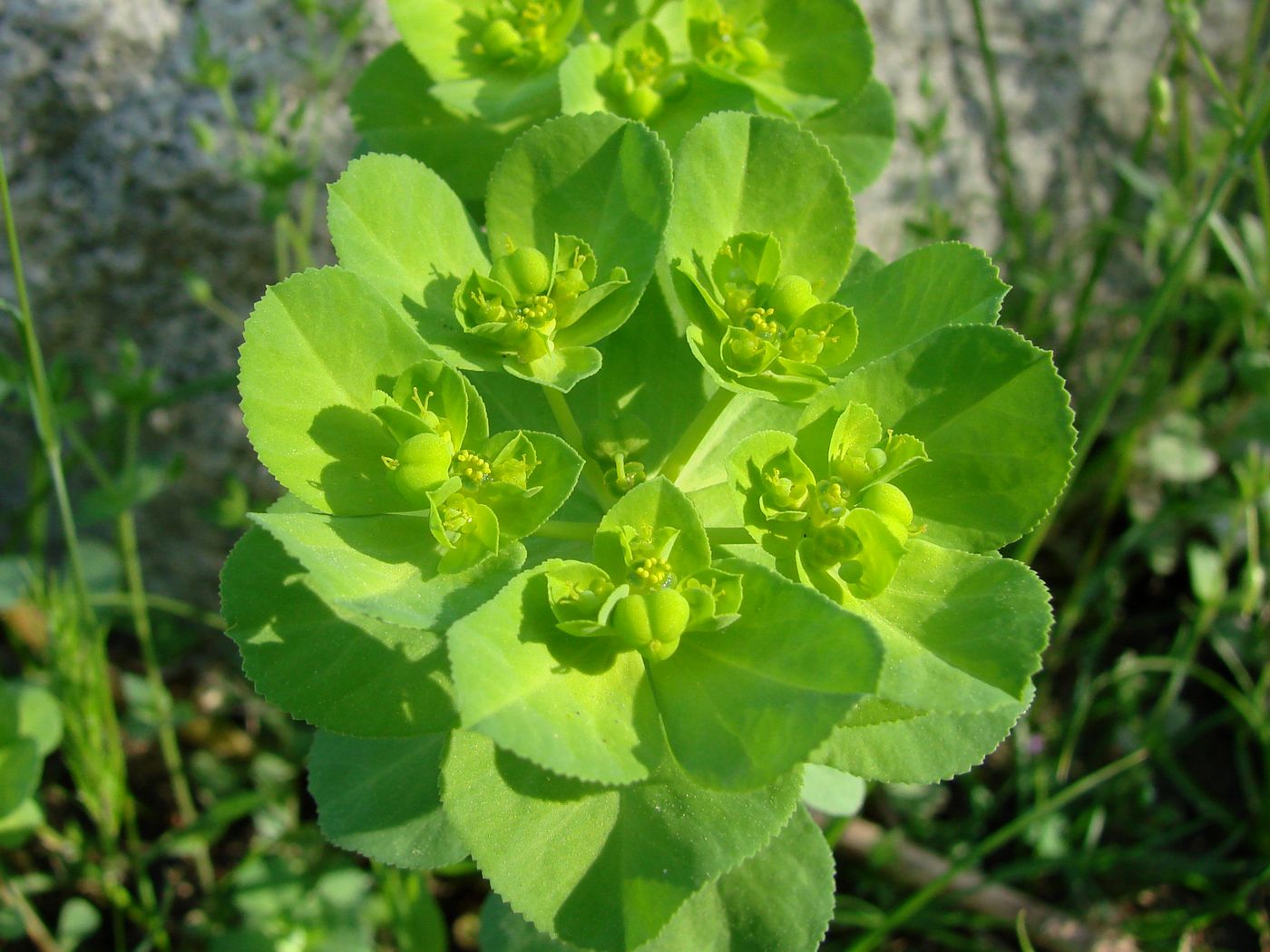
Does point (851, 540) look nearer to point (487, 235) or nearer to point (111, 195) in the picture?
point (487, 235)

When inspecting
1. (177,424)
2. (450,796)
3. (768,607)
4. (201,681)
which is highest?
(768,607)

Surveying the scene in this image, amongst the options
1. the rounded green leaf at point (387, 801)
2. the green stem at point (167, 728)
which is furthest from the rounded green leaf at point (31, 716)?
the rounded green leaf at point (387, 801)

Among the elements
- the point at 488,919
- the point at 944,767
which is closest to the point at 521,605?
the point at 944,767

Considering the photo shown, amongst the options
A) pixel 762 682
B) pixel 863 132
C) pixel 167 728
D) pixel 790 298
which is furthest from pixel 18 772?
pixel 863 132

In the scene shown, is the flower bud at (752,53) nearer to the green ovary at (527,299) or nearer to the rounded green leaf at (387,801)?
the green ovary at (527,299)

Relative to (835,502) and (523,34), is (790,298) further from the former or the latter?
(523,34)

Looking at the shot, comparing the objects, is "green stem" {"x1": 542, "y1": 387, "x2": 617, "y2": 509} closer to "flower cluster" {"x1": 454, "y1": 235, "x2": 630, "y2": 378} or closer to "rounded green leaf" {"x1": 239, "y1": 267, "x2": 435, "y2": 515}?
"flower cluster" {"x1": 454, "y1": 235, "x2": 630, "y2": 378}
